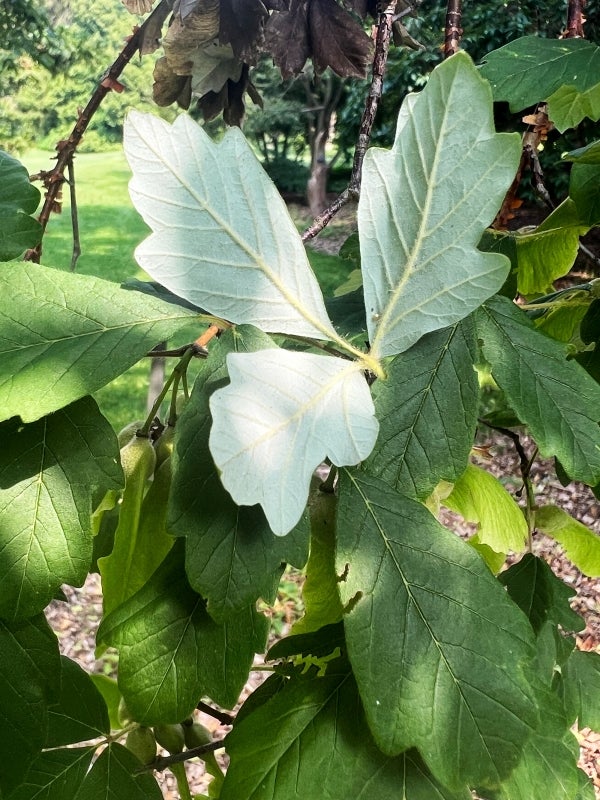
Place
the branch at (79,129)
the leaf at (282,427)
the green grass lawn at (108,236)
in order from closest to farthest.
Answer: the leaf at (282,427)
the branch at (79,129)
the green grass lawn at (108,236)

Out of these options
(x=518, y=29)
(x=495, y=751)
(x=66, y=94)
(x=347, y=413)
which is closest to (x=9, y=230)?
(x=347, y=413)

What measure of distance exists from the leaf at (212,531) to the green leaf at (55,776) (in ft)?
0.76

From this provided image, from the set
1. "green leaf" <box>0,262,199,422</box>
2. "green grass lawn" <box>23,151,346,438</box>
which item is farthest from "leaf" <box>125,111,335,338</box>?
"green grass lawn" <box>23,151,346,438</box>

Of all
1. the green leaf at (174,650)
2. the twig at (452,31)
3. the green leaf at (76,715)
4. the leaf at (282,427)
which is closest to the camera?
the leaf at (282,427)

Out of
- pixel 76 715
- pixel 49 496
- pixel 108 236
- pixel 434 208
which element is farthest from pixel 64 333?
pixel 108 236

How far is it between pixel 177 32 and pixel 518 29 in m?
3.22

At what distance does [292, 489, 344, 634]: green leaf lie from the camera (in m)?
0.39

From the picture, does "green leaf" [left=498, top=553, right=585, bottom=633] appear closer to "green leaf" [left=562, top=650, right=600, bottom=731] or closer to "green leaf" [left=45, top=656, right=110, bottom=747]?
"green leaf" [left=562, top=650, right=600, bottom=731]

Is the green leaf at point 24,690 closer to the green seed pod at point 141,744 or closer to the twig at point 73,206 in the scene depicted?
the green seed pod at point 141,744

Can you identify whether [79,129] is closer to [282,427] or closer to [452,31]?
[452,31]

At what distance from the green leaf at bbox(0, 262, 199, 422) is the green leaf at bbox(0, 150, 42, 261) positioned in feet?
0.29

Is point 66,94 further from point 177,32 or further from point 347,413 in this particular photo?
point 347,413

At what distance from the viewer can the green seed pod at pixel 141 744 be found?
504 millimetres

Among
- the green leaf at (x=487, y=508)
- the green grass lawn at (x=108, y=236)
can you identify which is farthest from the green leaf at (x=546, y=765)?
the green grass lawn at (x=108, y=236)
